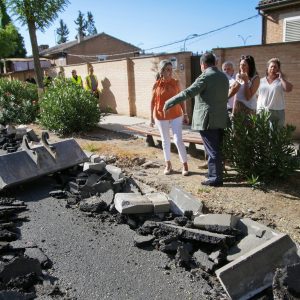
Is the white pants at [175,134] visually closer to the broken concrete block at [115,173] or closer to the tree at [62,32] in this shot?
the broken concrete block at [115,173]

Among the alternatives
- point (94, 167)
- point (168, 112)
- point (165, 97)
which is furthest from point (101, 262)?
point (165, 97)

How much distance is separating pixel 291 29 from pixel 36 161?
9768 mm

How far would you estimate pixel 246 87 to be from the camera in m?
5.79

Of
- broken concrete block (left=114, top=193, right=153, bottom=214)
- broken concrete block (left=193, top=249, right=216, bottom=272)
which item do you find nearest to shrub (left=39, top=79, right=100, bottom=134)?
broken concrete block (left=114, top=193, right=153, bottom=214)

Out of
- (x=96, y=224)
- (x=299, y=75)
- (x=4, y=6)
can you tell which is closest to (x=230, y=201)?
(x=96, y=224)

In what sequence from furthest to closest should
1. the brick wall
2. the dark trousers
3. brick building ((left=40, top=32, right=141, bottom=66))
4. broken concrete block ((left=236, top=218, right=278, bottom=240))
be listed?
1. brick building ((left=40, top=32, right=141, bottom=66))
2. the brick wall
3. the dark trousers
4. broken concrete block ((left=236, top=218, right=278, bottom=240))

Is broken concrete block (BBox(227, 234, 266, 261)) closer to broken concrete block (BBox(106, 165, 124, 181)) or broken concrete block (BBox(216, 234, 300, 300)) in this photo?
broken concrete block (BBox(216, 234, 300, 300))

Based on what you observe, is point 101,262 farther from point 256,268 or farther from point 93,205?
point 256,268

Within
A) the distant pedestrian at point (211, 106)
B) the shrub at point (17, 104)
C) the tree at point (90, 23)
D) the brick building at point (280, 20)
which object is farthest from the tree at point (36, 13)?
the tree at point (90, 23)

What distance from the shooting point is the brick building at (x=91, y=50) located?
131ft

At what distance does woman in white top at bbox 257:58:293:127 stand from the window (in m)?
7.48

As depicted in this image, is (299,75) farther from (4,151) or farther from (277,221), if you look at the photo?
(4,151)

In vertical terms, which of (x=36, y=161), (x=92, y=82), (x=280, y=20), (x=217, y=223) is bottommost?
(x=217, y=223)

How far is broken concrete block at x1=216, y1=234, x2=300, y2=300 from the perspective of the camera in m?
3.36
